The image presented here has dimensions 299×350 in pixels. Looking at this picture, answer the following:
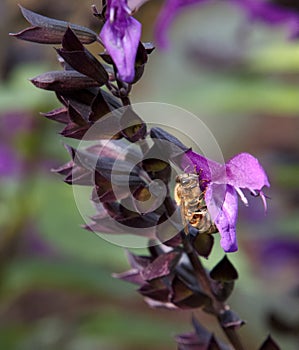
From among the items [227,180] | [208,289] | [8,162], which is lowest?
[8,162]

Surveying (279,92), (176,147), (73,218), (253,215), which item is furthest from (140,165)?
(253,215)

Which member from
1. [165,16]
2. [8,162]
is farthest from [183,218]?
[8,162]

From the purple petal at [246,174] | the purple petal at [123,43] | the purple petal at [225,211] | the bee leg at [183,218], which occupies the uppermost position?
the purple petal at [123,43]

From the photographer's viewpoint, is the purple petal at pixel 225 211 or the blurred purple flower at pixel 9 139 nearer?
the purple petal at pixel 225 211

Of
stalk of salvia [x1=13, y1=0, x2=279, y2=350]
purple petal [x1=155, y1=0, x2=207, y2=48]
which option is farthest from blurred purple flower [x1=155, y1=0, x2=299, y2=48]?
stalk of salvia [x1=13, y1=0, x2=279, y2=350]

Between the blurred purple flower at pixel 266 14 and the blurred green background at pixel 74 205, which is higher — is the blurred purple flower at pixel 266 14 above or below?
above

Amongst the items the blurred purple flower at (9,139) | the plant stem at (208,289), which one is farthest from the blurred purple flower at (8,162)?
the plant stem at (208,289)

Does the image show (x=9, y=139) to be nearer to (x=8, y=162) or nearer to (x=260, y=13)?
(x=8, y=162)

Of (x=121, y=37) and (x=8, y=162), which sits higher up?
(x=121, y=37)

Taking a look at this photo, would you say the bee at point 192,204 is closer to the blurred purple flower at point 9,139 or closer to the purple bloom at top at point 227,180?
the purple bloom at top at point 227,180
